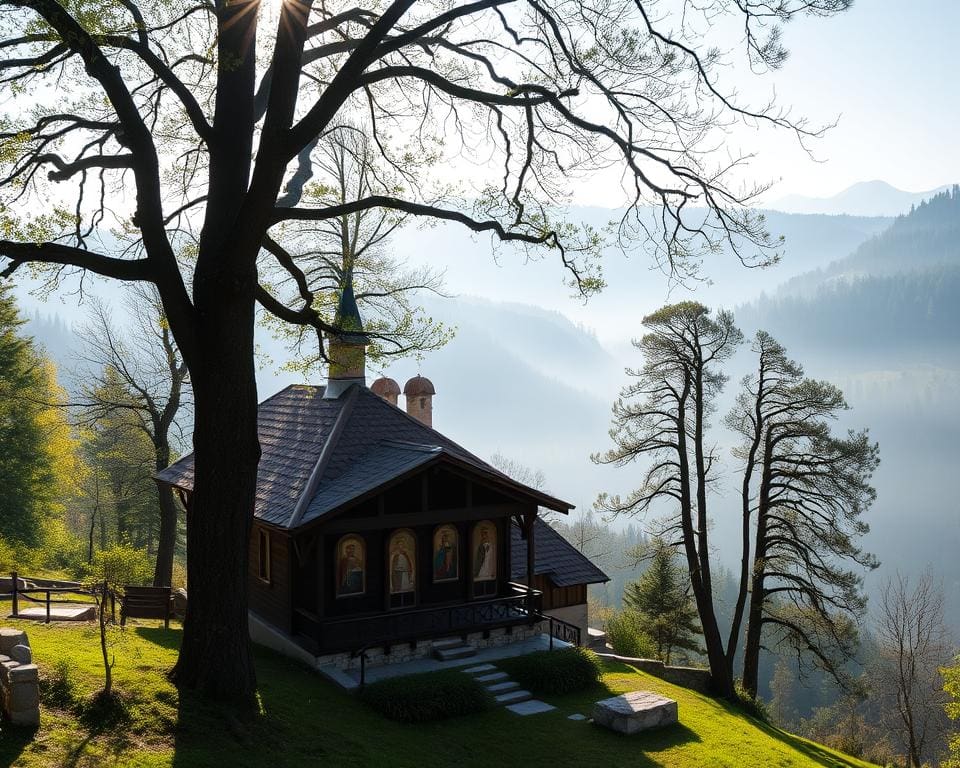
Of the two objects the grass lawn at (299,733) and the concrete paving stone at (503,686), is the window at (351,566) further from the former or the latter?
the concrete paving stone at (503,686)

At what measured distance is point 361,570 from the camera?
1594 centimetres

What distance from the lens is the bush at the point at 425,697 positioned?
42.3 feet

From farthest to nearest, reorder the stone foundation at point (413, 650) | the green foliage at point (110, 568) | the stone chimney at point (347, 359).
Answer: the stone chimney at point (347, 359), the stone foundation at point (413, 650), the green foliage at point (110, 568)

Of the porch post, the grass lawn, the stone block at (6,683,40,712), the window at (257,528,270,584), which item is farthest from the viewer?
the porch post

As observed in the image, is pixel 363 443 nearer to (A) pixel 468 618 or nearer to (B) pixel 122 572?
(A) pixel 468 618

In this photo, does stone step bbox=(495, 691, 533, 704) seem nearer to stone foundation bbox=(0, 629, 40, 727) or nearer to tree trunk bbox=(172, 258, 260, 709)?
tree trunk bbox=(172, 258, 260, 709)

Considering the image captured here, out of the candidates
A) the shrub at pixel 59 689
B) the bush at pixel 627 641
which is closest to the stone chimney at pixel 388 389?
the bush at pixel 627 641

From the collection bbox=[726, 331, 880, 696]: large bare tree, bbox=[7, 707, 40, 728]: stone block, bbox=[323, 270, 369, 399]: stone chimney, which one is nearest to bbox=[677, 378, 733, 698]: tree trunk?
bbox=[726, 331, 880, 696]: large bare tree

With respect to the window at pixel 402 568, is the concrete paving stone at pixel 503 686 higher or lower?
lower

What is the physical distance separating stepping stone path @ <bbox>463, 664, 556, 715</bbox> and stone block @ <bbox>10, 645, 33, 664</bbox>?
7410 millimetres

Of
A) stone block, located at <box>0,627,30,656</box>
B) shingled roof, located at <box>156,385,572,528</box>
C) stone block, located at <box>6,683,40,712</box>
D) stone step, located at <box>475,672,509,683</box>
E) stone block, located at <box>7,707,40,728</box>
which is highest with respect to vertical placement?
shingled roof, located at <box>156,385,572,528</box>

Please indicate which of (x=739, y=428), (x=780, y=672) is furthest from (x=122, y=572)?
(x=780, y=672)

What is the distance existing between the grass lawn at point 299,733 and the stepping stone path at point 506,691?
28 cm

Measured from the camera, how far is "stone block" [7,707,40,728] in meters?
8.38
